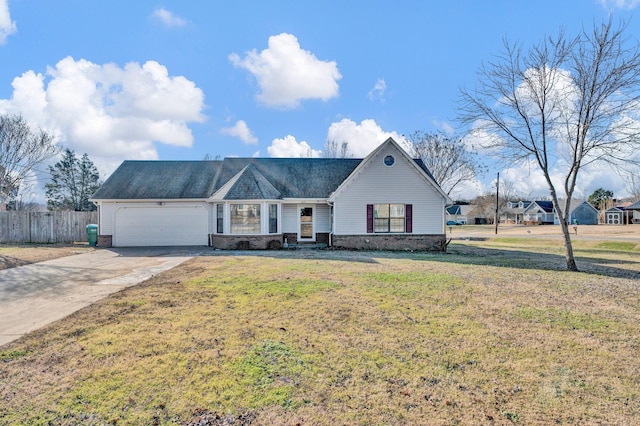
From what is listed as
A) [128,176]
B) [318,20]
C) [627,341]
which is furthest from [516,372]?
[128,176]

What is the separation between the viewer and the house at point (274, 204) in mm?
18375

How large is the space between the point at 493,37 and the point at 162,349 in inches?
579

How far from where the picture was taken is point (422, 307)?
6848mm

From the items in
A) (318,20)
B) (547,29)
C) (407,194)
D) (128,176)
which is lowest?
(407,194)

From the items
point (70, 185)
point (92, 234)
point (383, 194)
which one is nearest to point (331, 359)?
point (383, 194)

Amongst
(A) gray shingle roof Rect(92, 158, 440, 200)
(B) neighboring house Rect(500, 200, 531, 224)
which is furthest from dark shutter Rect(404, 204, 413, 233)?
(B) neighboring house Rect(500, 200, 531, 224)

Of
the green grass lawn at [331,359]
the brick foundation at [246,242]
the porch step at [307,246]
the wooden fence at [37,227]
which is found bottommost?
the green grass lawn at [331,359]

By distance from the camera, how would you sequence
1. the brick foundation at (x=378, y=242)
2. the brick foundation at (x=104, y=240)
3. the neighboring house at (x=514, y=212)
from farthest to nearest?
the neighboring house at (x=514, y=212), the brick foundation at (x=104, y=240), the brick foundation at (x=378, y=242)

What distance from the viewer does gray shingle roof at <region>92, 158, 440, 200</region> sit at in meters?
19.3

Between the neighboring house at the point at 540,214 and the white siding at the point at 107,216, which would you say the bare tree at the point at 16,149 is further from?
the neighboring house at the point at 540,214

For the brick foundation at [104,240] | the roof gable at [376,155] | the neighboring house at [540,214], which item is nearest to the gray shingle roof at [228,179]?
the roof gable at [376,155]

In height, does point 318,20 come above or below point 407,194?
above

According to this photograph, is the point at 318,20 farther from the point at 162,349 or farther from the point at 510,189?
the point at 510,189

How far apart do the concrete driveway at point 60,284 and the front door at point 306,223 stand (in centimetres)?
761
